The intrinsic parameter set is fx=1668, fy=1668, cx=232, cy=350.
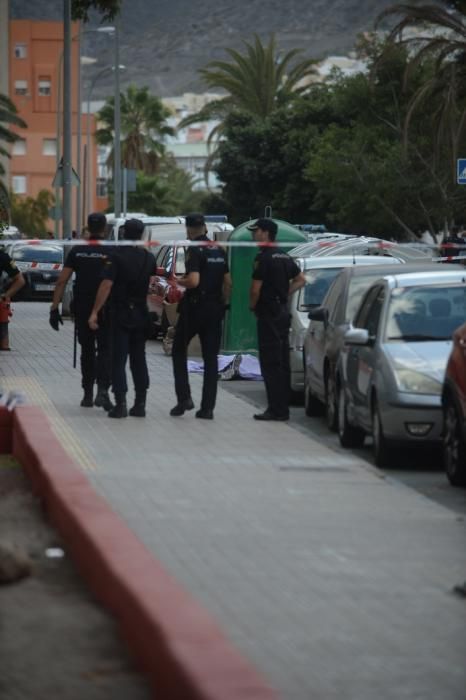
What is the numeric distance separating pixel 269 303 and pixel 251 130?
192ft

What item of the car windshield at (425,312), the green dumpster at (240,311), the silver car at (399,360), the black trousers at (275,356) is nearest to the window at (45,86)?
the green dumpster at (240,311)

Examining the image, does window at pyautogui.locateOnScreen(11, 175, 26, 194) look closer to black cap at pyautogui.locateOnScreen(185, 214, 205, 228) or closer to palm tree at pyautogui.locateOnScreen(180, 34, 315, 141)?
palm tree at pyautogui.locateOnScreen(180, 34, 315, 141)

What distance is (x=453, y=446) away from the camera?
39.3ft

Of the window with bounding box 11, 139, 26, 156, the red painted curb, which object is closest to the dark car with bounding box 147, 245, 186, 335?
the red painted curb

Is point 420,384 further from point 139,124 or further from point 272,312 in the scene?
point 139,124

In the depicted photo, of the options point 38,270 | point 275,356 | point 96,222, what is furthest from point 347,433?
point 38,270

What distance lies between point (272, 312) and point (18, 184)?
374 ft

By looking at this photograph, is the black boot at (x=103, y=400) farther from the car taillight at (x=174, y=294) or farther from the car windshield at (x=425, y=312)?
the car taillight at (x=174, y=294)

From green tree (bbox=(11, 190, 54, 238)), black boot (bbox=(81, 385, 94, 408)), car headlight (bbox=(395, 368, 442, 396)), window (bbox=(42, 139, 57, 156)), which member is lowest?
green tree (bbox=(11, 190, 54, 238))

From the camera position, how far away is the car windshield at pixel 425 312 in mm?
13773

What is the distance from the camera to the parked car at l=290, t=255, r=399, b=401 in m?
18.7

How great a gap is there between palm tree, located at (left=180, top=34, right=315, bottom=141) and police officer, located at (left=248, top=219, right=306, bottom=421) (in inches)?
2233

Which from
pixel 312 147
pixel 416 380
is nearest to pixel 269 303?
pixel 416 380

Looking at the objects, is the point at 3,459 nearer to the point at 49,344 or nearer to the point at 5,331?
the point at 5,331
